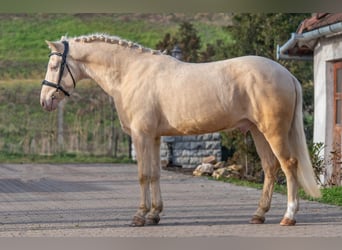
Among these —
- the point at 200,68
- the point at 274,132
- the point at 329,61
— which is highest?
the point at 329,61

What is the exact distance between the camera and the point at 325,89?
47.7 ft

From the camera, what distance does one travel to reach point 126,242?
6223 millimetres

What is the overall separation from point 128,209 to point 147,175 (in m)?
1.70

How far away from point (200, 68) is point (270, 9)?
504cm

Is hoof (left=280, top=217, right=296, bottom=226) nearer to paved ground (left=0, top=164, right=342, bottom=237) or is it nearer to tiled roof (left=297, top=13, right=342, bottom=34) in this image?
paved ground (left=0, top=164, right=342, bottom=237)

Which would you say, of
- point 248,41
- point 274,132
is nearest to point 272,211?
point 274,132

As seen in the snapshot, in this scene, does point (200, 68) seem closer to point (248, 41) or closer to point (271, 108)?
point (271, 108)

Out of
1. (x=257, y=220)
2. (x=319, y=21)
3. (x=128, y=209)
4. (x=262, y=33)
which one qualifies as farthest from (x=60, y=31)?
(x=257, y=220)

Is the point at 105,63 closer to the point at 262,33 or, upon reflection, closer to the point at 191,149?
the point at 191,149

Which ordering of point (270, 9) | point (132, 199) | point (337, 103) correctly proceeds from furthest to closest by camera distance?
point (337, 103), point (132, 199), point (270, 9)

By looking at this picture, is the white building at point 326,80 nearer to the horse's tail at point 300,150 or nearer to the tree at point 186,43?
the horse's tail at point 300,150

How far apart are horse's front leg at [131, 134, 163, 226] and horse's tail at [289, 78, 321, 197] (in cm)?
149

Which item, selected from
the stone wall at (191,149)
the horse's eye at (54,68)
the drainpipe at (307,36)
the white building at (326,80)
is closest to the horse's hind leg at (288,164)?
the horse's eye at (54,68)

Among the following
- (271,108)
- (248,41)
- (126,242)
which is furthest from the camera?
(248,41)
